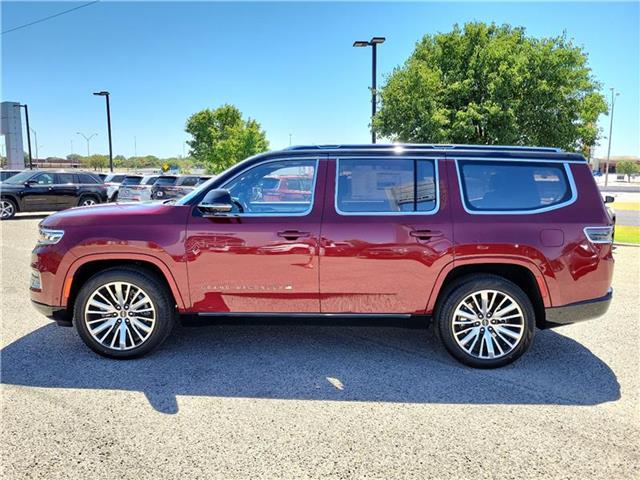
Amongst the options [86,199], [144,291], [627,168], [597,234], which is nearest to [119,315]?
[144,291]

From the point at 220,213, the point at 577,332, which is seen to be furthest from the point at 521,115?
the point at 220,213

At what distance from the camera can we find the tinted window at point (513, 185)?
411cm

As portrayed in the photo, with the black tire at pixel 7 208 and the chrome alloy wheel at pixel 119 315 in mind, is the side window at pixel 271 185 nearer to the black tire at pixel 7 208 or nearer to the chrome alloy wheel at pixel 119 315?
the chrome alloy wheel at pixel 119 315

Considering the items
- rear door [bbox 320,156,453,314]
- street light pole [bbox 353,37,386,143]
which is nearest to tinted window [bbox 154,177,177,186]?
street light pole [bbox 353,37,386,143]

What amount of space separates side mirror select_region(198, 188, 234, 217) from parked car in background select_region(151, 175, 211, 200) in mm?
13809

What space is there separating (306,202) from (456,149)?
1424 mm

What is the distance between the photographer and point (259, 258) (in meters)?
4.02

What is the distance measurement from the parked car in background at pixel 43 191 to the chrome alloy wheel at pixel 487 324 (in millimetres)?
14637

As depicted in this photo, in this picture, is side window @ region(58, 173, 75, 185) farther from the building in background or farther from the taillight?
the building in background

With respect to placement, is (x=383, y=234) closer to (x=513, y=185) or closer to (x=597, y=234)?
(x=513, y=185)

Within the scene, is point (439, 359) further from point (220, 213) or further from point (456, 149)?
point (220, 213)

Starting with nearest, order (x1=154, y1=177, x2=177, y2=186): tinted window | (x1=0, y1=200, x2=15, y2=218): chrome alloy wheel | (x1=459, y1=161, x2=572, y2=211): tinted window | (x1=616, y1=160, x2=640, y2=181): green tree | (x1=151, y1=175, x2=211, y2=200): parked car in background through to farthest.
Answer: (x1=459, y1=161, x2=572, y2=211): tinted window < (x1=0, y1=200, x2=15, y2=218): chrome alloy wheel < (x1=151, y1=175, x2=211, y2=200): parked car in background < (x1=154, y1=177, x2=177, y2=186): tinted window < (x1=616, y1=160, x2=640, y2=181): green tree

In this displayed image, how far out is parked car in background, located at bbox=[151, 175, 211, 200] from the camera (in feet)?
57.9

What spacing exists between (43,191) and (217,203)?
15.4 metres
